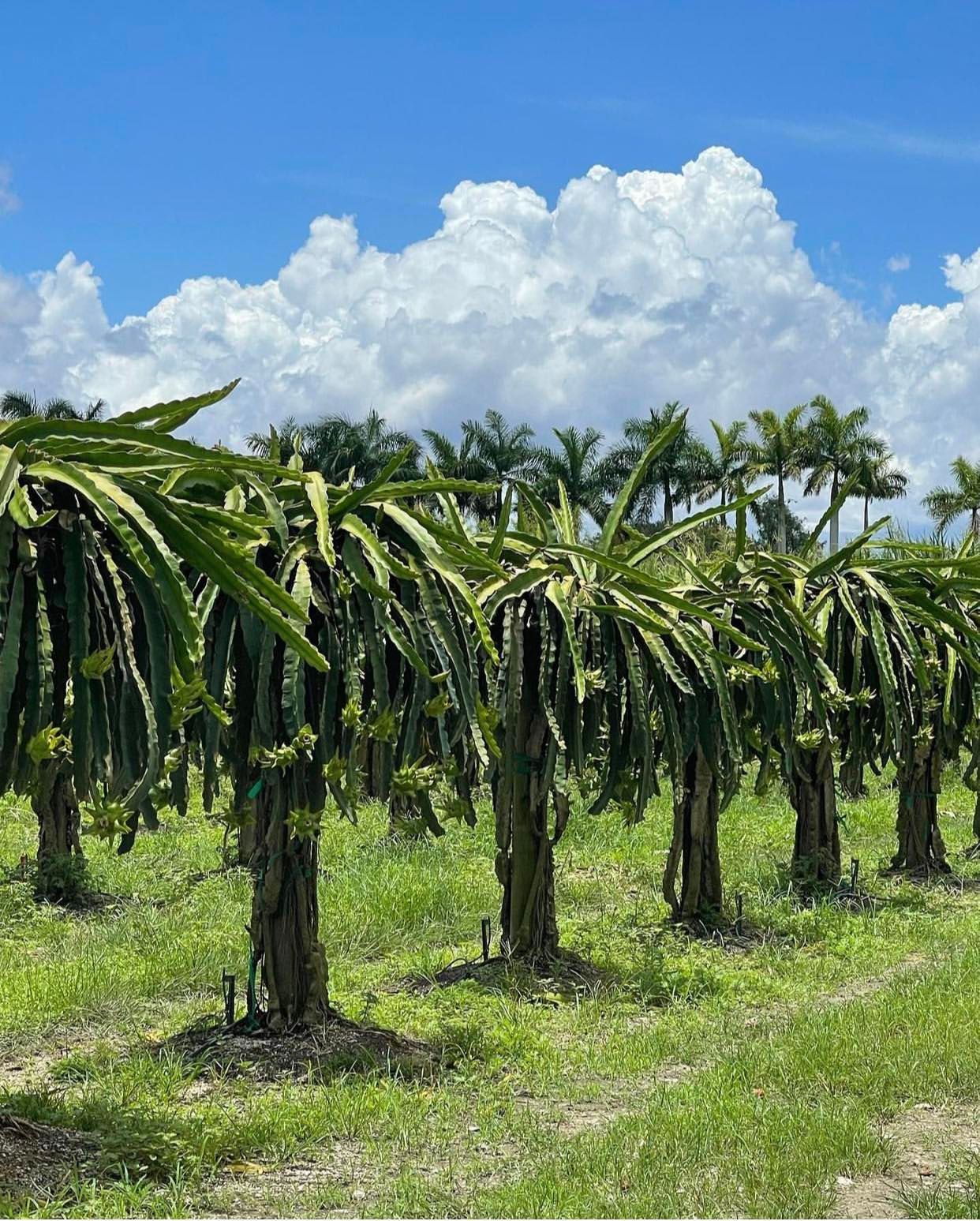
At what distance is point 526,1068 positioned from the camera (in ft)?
21.7

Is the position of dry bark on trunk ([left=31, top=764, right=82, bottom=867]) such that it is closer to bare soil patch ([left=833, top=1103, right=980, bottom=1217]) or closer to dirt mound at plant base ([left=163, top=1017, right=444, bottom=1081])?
dirt mound at plant base ([left=163, top=1017, right=444, bottom=1081])

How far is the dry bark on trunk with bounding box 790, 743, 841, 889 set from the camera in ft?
37.9

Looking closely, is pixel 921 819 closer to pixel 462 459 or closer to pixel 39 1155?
pixel 39 1155

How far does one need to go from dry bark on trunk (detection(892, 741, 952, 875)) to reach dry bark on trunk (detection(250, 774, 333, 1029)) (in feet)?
25.7

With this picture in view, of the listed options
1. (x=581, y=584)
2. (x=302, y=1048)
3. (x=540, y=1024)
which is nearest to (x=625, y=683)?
(x=581, y=584)

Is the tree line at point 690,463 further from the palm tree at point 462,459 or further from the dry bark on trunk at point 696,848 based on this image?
the dry bark on trunk at point 696,848

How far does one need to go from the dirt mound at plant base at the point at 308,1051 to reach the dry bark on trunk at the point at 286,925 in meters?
0.11

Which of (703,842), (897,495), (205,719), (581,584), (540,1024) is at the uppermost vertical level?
(897,495)

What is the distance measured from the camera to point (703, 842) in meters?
10.2

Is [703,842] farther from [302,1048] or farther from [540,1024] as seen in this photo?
[302,1048]

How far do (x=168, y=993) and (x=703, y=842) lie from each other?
4.09m

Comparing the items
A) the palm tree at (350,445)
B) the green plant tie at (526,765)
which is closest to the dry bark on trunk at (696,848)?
the green plant tie at (526,765)

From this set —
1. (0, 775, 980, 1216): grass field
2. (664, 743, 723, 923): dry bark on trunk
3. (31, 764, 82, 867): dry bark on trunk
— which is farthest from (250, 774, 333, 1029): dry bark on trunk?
(31, 764, 82, 867): dry bark on trunk

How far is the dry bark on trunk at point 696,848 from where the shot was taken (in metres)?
10.0
